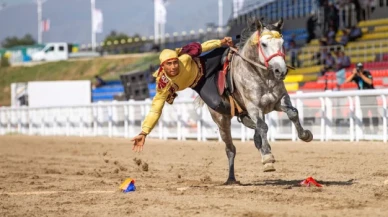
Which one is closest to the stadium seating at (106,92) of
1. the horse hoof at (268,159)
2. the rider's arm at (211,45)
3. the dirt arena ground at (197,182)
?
the dirt arena ground at (197,182)

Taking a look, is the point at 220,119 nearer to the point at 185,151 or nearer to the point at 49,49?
the point at 185,151

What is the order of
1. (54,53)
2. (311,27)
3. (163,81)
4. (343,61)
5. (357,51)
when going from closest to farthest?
(163,81)
(343,61)
(357,51)
(311,27)
(54,53)

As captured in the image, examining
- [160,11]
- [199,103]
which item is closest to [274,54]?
[199,103]

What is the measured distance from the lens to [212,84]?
11.3 meters

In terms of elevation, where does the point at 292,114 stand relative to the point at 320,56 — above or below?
below

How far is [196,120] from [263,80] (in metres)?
13.4

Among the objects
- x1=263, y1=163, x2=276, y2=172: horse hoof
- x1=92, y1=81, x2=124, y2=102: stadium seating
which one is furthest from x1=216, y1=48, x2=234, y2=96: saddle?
x1=92, y1=81, x2=124, y2=102: stadium seating

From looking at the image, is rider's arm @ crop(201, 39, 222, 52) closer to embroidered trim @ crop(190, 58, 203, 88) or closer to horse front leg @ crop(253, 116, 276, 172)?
embroidered trim @ crop(190, 58, 203, 88)

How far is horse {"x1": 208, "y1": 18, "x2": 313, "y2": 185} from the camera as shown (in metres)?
10.3

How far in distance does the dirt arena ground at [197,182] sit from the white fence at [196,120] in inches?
27.9

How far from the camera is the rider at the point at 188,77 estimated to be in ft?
35.3

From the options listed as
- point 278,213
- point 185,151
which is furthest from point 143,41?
point 278,213

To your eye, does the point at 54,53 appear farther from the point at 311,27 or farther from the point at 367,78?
the point at 367,78

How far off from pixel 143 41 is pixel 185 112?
48568 mm
